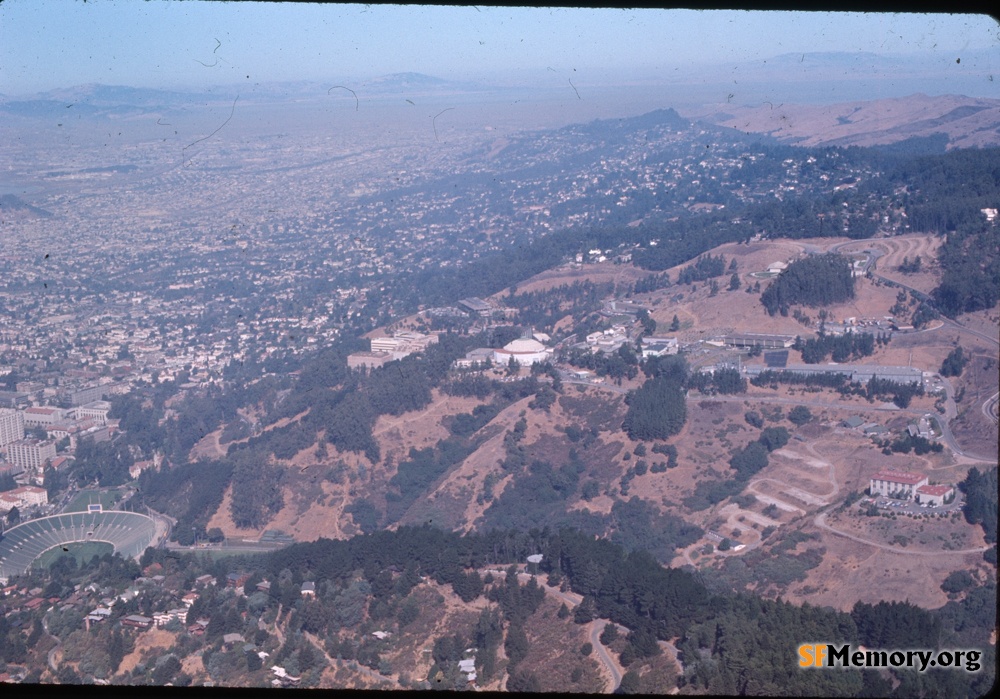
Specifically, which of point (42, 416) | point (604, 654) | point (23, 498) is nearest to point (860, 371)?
point (604, 654)

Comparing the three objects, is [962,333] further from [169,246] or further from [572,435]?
[169,246]

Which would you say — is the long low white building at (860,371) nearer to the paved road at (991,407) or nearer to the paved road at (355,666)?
the paved road at (991,407)

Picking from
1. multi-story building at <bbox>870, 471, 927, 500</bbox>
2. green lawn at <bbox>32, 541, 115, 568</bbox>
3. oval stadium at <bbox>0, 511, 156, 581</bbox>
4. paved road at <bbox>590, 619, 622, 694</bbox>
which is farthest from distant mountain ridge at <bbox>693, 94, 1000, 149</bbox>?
A: paved road at <bbox>590, 619, 622, 694</bbox>

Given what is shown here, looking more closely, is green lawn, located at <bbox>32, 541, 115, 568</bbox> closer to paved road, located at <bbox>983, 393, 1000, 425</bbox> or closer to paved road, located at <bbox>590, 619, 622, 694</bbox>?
paved road, located at <bbox>590, 619, 622, 694</bbox>

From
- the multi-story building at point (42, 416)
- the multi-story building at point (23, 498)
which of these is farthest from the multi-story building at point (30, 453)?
the multi-story building at point (23, 498)

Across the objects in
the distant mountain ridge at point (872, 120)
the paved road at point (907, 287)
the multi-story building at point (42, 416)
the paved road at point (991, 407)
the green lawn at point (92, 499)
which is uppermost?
the distant mountain ridge at point (872, 120)

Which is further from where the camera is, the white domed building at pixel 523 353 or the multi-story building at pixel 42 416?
the white domed building at pixel 523 353
